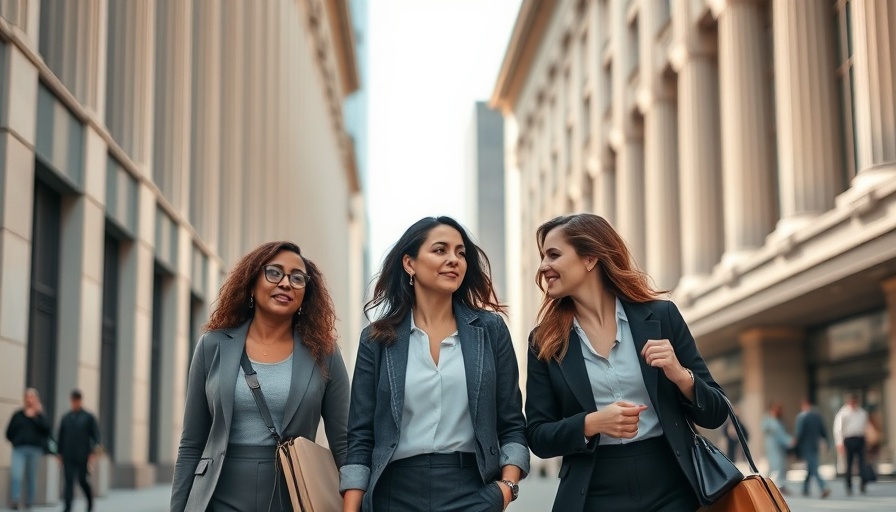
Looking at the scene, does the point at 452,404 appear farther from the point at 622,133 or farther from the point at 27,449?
the point at 622,133

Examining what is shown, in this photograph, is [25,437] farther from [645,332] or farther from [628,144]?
[628,144]

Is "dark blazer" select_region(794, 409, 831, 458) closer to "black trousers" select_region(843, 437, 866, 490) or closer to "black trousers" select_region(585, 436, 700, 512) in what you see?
"black trousers" select_region(843, 437, 866, 490)

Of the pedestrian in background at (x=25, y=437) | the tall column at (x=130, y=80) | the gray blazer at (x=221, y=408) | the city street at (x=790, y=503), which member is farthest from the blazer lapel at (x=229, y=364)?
the tall column at (x=130, y=80)

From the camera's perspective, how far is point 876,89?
20.8 metres

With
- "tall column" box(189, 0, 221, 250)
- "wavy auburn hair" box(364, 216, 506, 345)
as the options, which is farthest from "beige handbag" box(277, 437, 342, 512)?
"tall column" box(189, 0, 221, 250)

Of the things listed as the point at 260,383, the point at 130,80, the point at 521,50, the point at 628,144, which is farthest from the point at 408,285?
the point at 521,50

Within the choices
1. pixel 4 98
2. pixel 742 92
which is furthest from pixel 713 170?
pixel 4 98

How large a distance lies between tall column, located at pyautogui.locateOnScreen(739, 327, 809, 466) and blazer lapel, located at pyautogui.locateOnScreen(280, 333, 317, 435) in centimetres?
2608

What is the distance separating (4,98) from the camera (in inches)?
567

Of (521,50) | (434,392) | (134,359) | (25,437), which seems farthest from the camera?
(521,50)

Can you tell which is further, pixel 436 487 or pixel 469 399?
pixel 469 399

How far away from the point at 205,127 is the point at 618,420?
30328 millimetres

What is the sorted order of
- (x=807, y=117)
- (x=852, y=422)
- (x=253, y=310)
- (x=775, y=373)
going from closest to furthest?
(x=253, y=310)
(x=852, y=422)
(x=807, y=117)
(x=775, y=373)

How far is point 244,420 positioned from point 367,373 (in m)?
0.62
